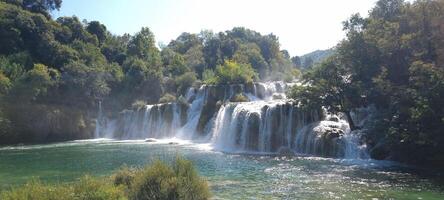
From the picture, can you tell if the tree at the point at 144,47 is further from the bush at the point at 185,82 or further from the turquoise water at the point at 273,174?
the turquoise water at the point at 273,174

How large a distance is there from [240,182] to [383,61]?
17.2 meters

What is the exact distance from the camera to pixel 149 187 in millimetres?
12578

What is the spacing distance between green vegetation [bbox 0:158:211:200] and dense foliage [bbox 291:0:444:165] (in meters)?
15.1

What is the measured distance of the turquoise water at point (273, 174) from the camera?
60.1 feet

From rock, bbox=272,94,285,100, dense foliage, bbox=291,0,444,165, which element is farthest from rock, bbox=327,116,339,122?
rock, bbox=272,94,285,100

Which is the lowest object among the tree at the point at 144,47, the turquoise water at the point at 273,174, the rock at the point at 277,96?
the turquoise water at the point at 273,174

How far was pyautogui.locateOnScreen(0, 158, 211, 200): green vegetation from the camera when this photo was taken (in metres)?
10.7

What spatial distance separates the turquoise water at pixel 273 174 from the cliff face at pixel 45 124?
20429 mm

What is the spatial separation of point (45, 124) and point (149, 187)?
49078 mm

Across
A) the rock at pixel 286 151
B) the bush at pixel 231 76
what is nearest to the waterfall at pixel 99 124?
the bush at pixel 231 76

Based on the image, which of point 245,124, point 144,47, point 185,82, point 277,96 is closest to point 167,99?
point 185,82

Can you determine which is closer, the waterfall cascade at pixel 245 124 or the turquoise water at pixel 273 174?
the turquoise water at pixel 273 174

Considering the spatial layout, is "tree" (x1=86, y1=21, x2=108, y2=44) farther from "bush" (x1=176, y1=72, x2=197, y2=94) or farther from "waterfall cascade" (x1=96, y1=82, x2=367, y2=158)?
"waterfall cascade" (x1=96, y1=82, x2=367, y2=158)

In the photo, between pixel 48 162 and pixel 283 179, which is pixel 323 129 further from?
pixel 48 162
